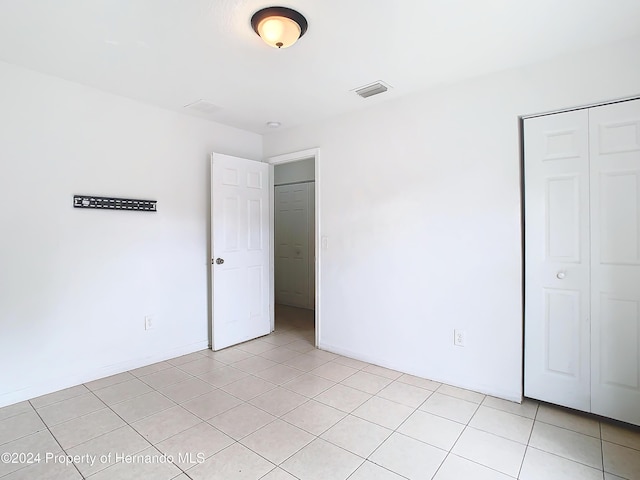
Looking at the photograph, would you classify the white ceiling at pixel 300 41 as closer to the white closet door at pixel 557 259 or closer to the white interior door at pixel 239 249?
the white closet door at pixel 557 259

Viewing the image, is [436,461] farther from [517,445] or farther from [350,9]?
[350,9]

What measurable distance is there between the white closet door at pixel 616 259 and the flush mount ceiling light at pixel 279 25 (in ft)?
6.56

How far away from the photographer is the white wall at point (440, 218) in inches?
97.7

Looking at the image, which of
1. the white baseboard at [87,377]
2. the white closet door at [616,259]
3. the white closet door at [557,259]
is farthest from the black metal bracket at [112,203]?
the white closet door at [616,259]

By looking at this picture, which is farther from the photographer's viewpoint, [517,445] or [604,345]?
[604,345]

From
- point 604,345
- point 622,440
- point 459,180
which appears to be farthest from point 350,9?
point 622,440

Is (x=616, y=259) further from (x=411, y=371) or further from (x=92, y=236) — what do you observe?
(x=92, y=236)

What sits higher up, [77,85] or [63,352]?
[77,85]

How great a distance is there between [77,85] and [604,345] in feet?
14.3

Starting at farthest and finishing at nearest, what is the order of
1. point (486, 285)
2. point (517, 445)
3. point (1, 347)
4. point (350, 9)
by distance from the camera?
point (486, 285)
point (1, 347)
point (517, 445)
point (350, 9)

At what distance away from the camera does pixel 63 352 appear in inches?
106

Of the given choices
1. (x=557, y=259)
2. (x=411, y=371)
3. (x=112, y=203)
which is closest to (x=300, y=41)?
(x=112, y=203)

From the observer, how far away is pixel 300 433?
2.12 meters

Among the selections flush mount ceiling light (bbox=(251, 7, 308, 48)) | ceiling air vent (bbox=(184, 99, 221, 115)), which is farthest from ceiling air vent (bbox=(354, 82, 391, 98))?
ceiling air vent (bbox=(184, 99, 221, 115))
